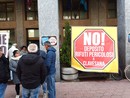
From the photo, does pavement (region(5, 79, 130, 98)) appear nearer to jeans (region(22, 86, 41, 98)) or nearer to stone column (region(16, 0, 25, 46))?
jeans (region(22, 86, 41, 98))

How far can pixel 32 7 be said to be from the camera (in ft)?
57.7

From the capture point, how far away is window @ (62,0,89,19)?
17.6 metres

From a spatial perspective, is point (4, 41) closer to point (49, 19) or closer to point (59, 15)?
point (49, 19)

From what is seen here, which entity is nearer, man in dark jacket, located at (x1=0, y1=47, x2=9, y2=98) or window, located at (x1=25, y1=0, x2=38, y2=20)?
man in dark jacket, located at (x1=0, y1=47, x2=9, y2=98)

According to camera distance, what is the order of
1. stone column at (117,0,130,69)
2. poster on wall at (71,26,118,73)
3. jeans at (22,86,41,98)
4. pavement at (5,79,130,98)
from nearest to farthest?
jeans at (22,86,41,98)
pavement at (5,79,130,98)
poster on wall at (71,26,118,73)
stone column at (117,0,130,69)

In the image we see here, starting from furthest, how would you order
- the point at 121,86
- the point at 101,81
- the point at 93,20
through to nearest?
the point at 93,20
the point at 101,81
the point at 121,86

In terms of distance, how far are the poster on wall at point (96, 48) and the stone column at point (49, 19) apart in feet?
2.22

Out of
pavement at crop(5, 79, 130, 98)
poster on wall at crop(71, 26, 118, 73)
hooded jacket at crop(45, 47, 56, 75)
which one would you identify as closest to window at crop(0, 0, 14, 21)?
poster on wall at crop(71, 26, 118, 73)

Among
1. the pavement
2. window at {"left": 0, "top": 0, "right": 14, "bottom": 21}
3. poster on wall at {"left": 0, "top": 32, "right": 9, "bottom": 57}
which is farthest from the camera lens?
window at {"left": 0, "top": 0, "right": 14, "bottom": 21}

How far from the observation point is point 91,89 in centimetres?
1161

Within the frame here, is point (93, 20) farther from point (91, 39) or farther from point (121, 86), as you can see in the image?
point (121, 86)

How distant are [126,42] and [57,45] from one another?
2780 mm

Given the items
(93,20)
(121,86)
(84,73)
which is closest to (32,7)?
(93,20)

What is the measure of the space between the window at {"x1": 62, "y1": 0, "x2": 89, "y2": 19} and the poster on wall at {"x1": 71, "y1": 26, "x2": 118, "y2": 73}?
14.1ft
